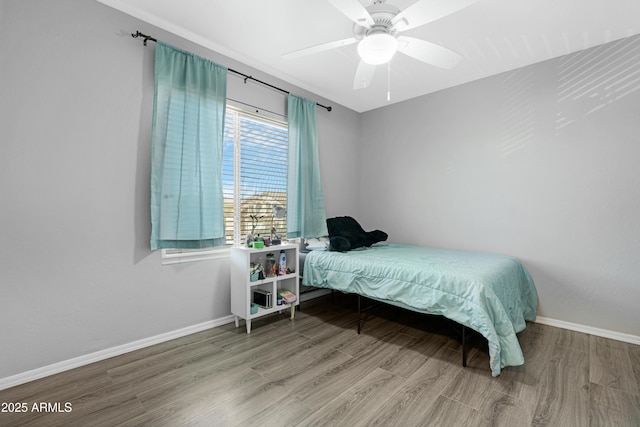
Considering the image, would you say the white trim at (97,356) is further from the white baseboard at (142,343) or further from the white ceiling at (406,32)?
the white ceiling at (406,32)

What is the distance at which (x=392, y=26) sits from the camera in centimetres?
180

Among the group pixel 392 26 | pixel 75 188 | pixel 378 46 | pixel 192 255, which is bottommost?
pixel 192 255

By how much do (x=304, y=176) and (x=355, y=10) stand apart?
6.56 ft

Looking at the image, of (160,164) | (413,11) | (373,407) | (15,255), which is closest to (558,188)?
(413,11)

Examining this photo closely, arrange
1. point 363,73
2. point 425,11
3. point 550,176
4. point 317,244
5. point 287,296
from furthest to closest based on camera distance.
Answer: point 317,244 → point 287,296 → point 550,176 → point 363,73 → point 425,11

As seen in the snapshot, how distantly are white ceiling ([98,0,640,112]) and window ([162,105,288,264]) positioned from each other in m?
0.63

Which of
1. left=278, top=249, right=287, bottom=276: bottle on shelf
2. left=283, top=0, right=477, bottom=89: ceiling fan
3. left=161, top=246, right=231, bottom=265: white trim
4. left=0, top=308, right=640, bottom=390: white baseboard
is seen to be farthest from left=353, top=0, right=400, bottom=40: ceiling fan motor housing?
left=0, top=308, right=640, bottom=390: white baseboard

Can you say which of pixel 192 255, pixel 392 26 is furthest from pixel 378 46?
pixel 192 255

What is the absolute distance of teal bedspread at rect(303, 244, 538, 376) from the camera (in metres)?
1.95

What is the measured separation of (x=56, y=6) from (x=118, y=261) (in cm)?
179

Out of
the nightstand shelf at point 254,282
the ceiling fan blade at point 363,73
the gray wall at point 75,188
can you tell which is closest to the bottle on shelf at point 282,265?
the nightstand shelf at point 254,282

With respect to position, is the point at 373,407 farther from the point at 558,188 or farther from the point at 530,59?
the point at 530,59

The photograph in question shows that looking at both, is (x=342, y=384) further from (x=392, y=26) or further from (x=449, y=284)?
(x=392, y=26)

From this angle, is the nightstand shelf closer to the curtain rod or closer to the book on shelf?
the book on shelf
